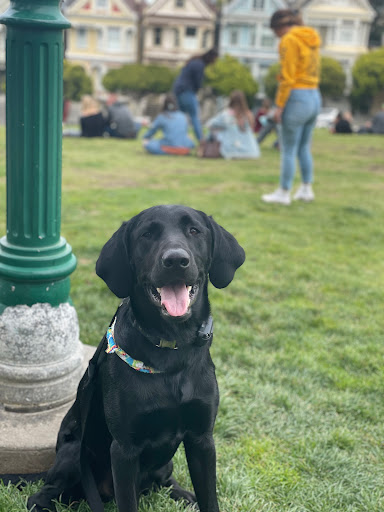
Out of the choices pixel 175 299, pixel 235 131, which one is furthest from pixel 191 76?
pixel 175 299

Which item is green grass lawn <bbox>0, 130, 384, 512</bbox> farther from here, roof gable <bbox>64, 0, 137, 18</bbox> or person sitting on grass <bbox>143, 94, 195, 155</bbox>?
roof gable <bbox>64, 0, 137, 18</bbox>

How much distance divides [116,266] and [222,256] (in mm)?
416

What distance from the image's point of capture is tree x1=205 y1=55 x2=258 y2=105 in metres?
37.5

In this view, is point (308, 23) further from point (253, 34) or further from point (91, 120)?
point (91, 120)

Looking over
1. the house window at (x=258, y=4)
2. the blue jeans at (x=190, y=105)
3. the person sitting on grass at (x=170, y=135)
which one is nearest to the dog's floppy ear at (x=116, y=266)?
the person sitting on grass at (x=170, y=135)

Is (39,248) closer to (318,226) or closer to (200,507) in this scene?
(200,507)

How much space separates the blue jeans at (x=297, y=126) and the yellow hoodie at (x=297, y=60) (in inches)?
3.7

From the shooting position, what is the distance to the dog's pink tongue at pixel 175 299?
6.79 ft

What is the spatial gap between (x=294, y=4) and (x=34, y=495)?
52535mm

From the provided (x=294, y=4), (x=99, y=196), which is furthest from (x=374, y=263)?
(x=294, y=4)

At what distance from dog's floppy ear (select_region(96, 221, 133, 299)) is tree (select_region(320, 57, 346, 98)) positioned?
3906 cm

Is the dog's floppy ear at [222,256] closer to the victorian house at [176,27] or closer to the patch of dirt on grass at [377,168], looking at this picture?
the patch of dirt on grass at [377,168]

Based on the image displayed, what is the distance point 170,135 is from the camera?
12898mm

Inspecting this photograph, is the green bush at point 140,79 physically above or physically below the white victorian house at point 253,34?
below
